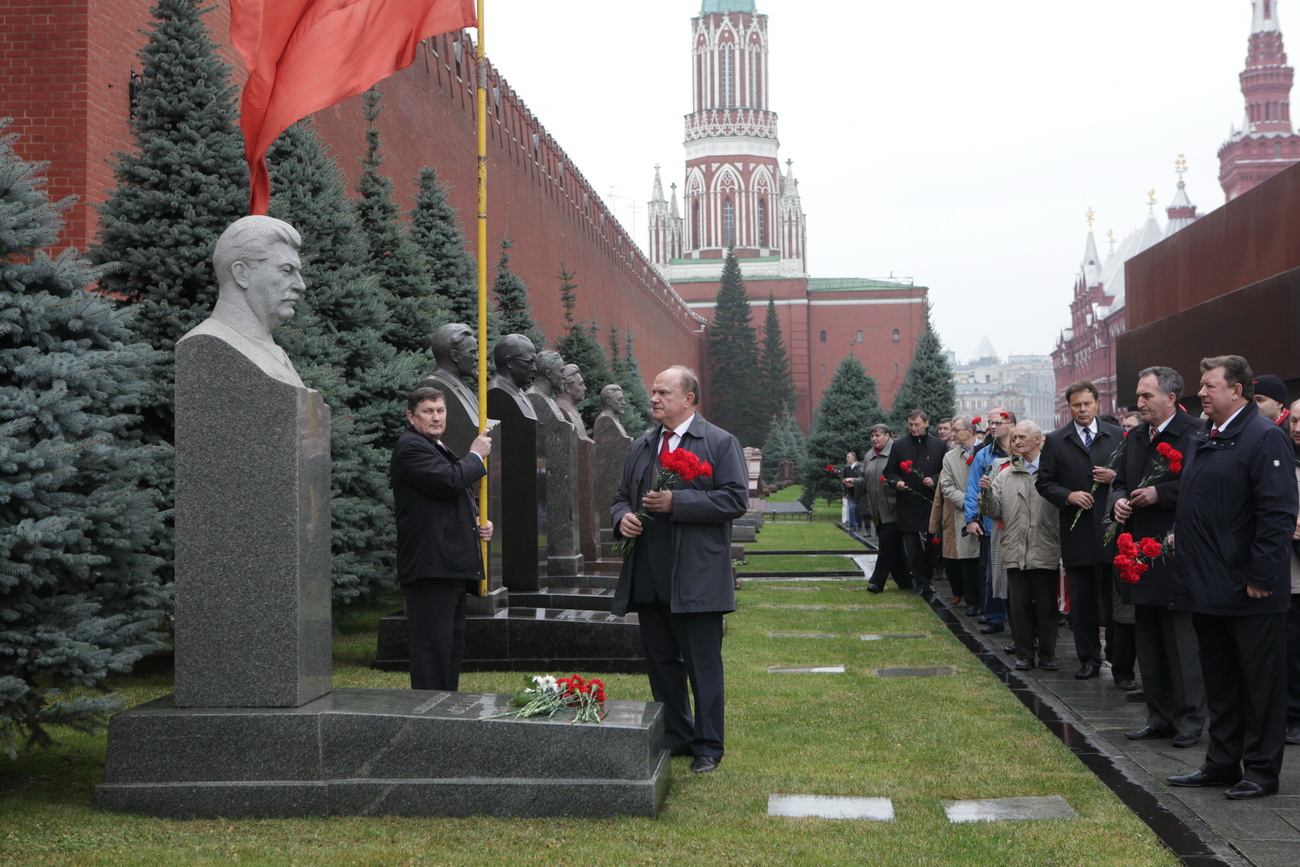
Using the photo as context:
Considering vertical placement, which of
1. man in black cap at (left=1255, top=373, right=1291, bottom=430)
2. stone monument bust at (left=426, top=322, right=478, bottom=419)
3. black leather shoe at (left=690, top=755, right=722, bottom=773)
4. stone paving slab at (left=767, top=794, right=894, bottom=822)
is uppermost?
stone monument bust at (left=426, top=322, right=478, bottom=419)

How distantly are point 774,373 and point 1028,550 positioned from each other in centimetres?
7744

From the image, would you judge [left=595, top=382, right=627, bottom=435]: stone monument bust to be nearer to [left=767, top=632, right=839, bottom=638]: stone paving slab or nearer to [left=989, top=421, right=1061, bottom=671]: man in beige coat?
[left=767, top=632, right=839, bottom=638]: stone paving slab

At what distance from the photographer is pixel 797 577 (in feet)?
52.2

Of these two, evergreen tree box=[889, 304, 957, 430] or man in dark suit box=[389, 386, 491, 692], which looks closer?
man in dark suit box=[389, 386, 491, 692]

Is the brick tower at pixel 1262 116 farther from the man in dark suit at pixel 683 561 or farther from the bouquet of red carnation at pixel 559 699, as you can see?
the bouquet of red carnation at pixel 559 699

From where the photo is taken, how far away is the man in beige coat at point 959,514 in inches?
473

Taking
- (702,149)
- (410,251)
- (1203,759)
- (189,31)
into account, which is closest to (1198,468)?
(1203,759)

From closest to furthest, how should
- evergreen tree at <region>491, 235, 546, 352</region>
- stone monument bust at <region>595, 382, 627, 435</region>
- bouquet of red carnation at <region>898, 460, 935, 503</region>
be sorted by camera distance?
bouquet of red carnation at <region>898, 460, 935, 503</region> < stone monument bust at <region>595, 382, 627, 435</region> < evergreen tree at <region>491, 235, 546, 352</region>

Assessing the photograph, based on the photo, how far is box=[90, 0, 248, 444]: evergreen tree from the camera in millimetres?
8633

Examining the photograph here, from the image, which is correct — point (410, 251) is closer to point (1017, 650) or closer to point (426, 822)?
point (1017, 650)

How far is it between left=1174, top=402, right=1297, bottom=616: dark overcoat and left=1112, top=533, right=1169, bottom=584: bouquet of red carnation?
0.50 m

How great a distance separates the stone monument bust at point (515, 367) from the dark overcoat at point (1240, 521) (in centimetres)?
508

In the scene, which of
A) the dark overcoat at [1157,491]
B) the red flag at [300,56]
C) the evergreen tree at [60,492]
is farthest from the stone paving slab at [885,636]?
the evergreen tree at [60,492]

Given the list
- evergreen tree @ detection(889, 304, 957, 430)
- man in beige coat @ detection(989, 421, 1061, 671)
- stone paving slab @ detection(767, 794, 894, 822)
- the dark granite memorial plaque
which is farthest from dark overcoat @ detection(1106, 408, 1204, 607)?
evergreen tree @ detection(889, 304, 957, 430)
